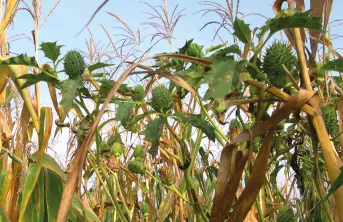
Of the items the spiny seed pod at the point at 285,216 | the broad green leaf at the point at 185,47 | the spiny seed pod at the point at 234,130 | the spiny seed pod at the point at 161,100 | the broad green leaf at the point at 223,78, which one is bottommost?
the spiny seed pod at the point at 285,216

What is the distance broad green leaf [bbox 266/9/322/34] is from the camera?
2.92ft

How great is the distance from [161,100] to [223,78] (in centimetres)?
52

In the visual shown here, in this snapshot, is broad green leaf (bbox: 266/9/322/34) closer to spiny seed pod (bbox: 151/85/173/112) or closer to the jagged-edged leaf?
spiny seed pod (bbox: 151/85/173/112)

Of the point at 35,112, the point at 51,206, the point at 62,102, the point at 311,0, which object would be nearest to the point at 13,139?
the point at 35,112

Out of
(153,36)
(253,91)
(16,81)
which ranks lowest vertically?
(253,91)

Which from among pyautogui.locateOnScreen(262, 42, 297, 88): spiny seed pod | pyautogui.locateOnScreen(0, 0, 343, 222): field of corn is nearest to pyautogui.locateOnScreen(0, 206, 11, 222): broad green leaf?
pyautogui.locateOnScreen(0, 0, 343, 222): field of corn

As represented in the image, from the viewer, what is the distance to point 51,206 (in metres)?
1.80

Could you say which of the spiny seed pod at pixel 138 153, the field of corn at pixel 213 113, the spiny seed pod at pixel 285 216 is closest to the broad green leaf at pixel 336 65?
the field of corn at pixel 213 113

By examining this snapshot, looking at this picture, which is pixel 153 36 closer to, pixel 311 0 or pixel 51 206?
pixel 51 206

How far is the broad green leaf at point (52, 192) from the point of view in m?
1.78

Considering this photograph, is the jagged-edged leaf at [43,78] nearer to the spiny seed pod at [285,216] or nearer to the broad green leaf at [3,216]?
the broad green leaf at [3,216]

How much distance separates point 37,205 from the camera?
71.9 inches

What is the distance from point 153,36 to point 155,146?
1.89 metres

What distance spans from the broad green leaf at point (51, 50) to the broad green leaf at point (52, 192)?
2.02ft
